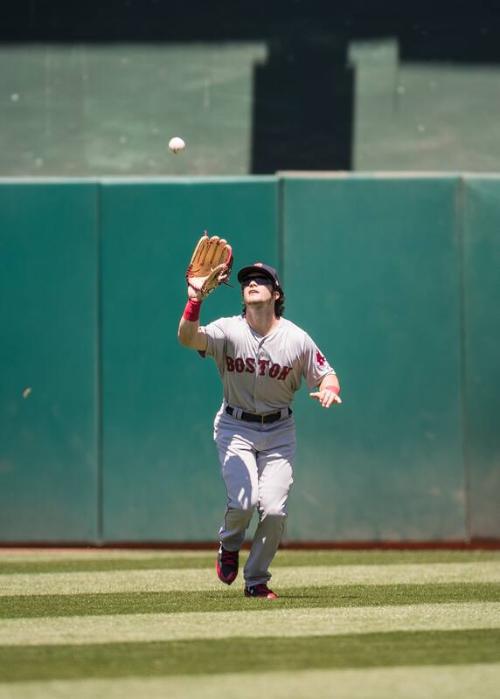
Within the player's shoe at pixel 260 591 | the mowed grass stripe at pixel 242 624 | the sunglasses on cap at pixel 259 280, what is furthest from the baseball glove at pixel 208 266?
the mowed grass stripe at pixel 242 624

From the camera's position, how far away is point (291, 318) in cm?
1162

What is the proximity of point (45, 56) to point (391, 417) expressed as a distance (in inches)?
180

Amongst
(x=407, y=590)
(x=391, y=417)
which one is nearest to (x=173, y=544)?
(x=391, y=417)

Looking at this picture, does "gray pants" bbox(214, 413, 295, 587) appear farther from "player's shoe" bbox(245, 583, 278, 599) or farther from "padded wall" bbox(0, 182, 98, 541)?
"padded wall" bbox(0, 182, 98, 541)

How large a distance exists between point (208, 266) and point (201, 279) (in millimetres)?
137

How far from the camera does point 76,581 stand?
8859mm

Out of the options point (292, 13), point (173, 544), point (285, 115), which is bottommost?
point (173, 544)

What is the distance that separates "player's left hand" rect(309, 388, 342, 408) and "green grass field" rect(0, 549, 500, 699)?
101 cm

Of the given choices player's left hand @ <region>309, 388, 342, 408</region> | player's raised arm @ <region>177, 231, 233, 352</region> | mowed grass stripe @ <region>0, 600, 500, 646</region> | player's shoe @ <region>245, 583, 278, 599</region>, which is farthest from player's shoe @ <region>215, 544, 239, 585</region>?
player's raised arm @ <region>177, 231, 233, 352</region>

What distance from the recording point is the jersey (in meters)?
7.74

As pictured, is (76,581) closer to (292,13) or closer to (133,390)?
(133,390)

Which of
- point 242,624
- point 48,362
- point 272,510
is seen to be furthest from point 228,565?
point 48,362

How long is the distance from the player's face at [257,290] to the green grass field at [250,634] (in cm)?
158

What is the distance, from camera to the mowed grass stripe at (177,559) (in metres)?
10.1
